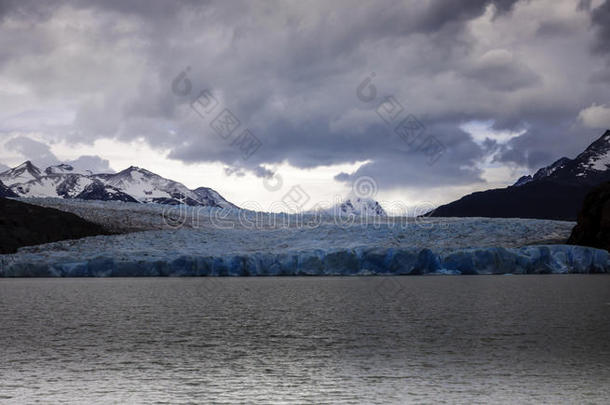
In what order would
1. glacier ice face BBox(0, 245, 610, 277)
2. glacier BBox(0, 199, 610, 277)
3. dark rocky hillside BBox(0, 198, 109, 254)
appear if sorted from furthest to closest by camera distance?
1. dark rocky hillside BBox(0, 198, 109, 254)
2. glacier BBox(0, 199, 610, 277)
3. glacier ice face BBox(0, 245, 610, 277)

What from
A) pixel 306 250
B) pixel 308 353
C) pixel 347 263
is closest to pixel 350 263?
pixel 347 263

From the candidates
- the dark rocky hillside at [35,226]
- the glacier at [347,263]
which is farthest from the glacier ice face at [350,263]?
the dark rocky hillside at [35,226]

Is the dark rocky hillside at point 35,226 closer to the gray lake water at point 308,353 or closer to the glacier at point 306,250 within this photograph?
the glacier at point 306,250

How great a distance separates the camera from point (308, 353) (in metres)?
9.11

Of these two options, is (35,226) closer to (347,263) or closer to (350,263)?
(347,263)

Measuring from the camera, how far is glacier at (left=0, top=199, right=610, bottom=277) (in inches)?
1377

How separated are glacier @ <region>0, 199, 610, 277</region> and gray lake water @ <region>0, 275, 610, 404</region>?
1818 cm

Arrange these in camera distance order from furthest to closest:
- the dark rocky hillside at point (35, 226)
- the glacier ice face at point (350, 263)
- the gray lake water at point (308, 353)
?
the dark rocky hillside at point (35, 226) < the glacier ice face at point (350, 263) < the gray lake water at point (308, 353)

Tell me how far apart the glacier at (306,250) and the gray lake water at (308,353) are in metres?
18.2

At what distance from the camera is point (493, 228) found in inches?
1656

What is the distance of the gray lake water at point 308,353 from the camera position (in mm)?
6566

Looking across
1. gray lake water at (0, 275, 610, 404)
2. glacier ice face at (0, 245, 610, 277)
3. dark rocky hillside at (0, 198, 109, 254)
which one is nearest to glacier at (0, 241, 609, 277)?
glacier ice face at (0, 245, 610, 277)

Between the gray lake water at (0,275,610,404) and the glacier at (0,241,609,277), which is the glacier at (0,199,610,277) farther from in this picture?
the gray lake water at (0,275,610,404)

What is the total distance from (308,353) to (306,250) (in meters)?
27.5
